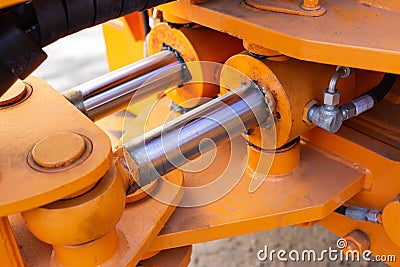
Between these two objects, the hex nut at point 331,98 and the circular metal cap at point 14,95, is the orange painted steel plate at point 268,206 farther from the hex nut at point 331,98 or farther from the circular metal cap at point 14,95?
the circular metal cap at point 14,95

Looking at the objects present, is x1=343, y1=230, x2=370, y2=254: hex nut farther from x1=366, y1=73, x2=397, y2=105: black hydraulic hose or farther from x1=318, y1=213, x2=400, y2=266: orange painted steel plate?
x1=366, y1=73, x2=397, y2=105: black hydraulic hose

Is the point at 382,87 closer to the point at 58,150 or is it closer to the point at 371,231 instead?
the point at 371,231

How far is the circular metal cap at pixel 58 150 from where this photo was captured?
0.55m

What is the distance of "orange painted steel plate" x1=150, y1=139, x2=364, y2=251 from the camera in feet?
2.62

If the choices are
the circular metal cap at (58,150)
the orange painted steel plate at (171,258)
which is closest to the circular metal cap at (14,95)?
the circular metal cap at (58,150)

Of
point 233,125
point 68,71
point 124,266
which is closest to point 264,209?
point 233,125

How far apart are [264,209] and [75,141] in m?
0.37

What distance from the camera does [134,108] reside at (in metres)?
1.29

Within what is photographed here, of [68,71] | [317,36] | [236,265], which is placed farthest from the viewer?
[68,71]

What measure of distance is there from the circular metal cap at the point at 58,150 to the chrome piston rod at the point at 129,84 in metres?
0.28

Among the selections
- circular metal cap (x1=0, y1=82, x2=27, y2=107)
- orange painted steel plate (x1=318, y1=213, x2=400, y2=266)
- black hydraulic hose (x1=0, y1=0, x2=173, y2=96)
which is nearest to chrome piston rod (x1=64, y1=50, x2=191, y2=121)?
circular metal cap (x1=0, y1=82, x2=27, y2=107)

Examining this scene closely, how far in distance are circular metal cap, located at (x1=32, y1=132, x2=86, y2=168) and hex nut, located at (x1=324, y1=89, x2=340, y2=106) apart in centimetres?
36

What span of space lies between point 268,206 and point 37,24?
466 mm

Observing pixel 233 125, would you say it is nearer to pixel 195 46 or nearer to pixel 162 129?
pixel 162 129
